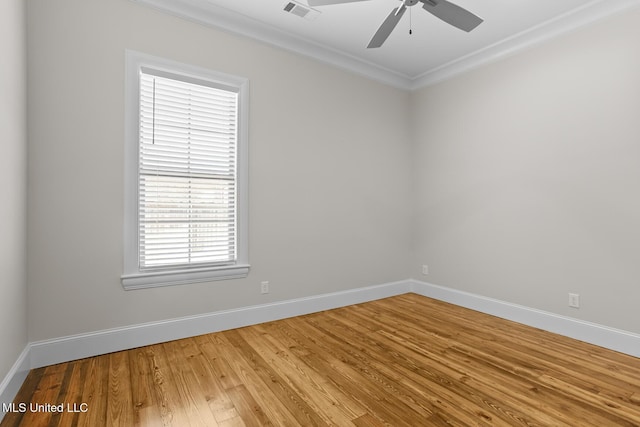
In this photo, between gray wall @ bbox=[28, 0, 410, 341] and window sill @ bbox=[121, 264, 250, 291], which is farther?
window sill @ bbox=[121, 264, 250, 291]

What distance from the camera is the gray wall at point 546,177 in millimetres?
2721

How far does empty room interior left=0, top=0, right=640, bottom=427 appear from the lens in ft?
6.55

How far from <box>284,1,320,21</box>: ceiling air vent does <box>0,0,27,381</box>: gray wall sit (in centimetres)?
196

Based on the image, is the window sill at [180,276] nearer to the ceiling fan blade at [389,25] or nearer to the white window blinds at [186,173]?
the white window blinds at [186,173]

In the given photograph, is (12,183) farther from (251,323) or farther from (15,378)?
(251,323)

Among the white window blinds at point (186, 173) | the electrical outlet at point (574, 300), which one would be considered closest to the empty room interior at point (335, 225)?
the electrical outlet at point (574, 300)

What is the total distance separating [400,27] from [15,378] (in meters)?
4.21

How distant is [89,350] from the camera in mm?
2465

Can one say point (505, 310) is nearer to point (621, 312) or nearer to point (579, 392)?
point (621, 312)

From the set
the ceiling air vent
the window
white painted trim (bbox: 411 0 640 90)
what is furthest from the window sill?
white painted trim (bbox: 411 0 640 90)

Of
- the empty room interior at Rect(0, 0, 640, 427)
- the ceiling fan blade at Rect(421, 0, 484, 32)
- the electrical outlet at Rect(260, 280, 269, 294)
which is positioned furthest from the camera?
the electrical outlet at Rect(260, 280, 269, 294)

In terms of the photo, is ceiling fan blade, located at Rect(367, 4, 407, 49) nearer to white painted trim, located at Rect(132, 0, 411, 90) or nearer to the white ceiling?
the white ceiling

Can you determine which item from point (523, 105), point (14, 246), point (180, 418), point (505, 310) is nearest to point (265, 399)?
point (180, 418)

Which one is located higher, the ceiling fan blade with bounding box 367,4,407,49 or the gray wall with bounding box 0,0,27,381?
the ceiling fan blade with bounding box 367,4,407,49
